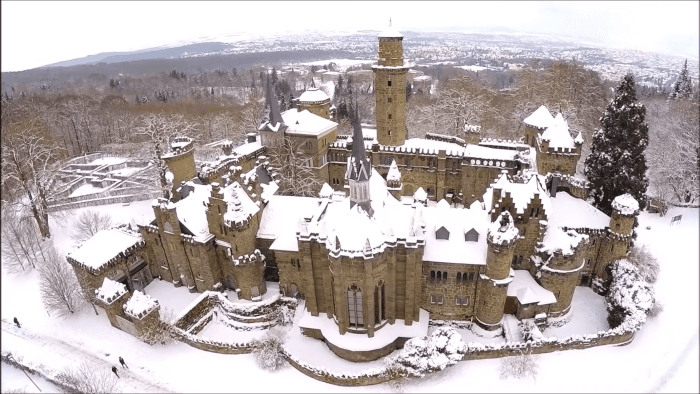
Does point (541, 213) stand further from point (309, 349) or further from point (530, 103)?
point (530, 103)

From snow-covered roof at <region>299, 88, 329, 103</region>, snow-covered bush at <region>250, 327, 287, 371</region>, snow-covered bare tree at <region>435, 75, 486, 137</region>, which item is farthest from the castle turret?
snow-covered bare tree at <region>435, 75, 486, 137</region>

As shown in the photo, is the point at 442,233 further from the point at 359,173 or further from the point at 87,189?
the point at 87,189

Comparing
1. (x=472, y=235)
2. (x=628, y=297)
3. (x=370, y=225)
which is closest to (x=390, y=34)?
(x=472, y=235)

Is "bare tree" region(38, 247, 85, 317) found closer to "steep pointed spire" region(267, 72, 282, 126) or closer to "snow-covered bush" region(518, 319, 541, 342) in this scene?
"steep pointed spire" region(267, 72, 282, 126)

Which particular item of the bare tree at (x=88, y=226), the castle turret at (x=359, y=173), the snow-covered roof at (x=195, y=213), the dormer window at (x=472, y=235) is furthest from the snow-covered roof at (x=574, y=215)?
the bare tree at (x=88, y=226)

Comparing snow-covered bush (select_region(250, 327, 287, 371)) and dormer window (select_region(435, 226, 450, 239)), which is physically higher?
dormer window (select_region(435, 226, 450, 239))

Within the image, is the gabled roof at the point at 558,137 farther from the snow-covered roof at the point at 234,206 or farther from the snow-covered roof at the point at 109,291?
the snow-covered roof at the point at 109,291

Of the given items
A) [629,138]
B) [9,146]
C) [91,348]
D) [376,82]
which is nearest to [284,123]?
[376,82]
